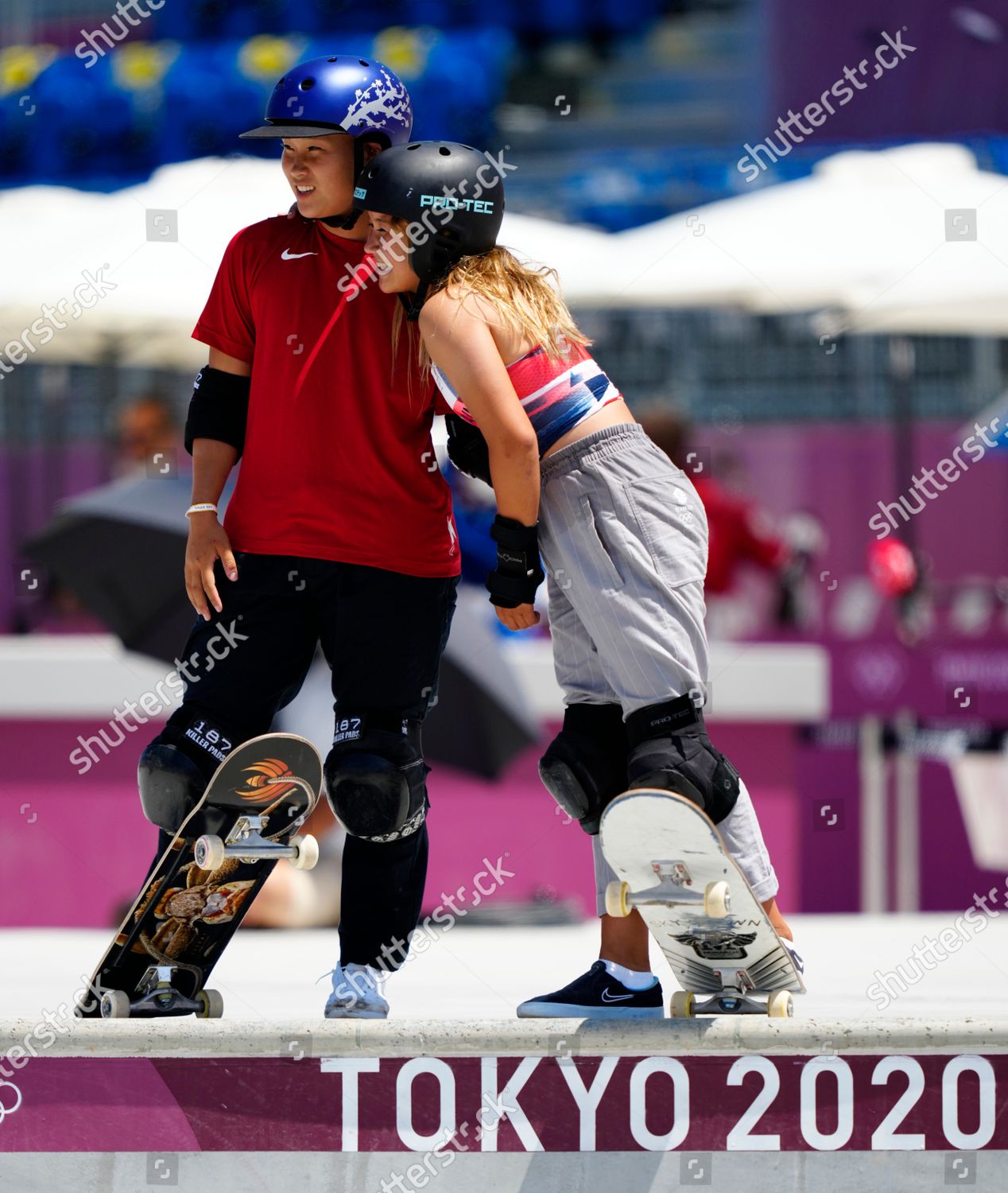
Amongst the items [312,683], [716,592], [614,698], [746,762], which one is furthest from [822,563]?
[614,698]

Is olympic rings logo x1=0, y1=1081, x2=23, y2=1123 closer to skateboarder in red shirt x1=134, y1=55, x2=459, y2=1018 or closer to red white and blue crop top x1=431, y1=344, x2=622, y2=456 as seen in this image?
skateboarder in red shirt x1=134, y1=55, x2=459, y2=1018

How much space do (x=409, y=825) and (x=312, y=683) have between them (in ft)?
9.44

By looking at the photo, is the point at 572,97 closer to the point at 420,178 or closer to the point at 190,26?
the point at 190,26

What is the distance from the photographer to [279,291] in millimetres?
2691

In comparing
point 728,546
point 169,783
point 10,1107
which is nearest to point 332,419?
point 169,783

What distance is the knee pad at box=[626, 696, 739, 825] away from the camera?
2.46 meters

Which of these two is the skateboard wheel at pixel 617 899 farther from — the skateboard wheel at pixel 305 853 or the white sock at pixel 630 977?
the skateboard wheel at pixel 305 853

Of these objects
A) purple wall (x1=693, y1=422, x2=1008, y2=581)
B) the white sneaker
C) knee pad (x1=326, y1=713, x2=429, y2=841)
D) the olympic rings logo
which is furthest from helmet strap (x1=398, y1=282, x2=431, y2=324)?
purple wall (x1=693, y1=422, x2=1008, y2=581)

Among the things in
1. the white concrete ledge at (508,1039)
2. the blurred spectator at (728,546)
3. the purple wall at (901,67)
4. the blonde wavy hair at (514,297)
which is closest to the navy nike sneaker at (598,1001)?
the white concrete ledge at (508,1039)

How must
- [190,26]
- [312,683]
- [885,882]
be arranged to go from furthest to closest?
[190,26]
[885,882]
[312,683]

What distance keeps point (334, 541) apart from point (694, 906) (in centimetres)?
83

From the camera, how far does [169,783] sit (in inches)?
104

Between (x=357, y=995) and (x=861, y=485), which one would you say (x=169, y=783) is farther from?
(x=861, y=485)

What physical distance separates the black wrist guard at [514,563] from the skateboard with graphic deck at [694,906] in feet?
1.22
